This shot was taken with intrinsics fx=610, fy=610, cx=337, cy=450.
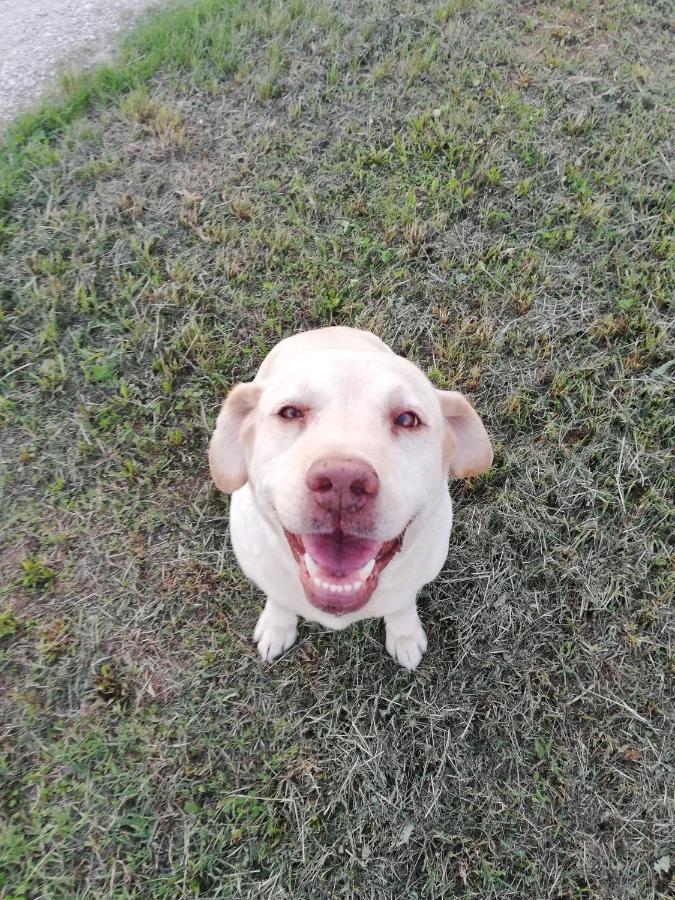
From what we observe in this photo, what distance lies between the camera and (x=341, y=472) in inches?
64.4

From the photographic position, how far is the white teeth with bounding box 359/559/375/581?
187cm

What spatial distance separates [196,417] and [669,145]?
3.74 m

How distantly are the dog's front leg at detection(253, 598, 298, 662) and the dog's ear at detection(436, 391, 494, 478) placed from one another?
1052mm

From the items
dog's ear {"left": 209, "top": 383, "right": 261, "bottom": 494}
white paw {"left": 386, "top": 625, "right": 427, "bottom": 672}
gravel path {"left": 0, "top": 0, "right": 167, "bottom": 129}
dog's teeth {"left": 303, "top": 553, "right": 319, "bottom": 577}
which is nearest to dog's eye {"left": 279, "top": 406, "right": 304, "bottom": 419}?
dog's ear {"left": 209, "top": 383, "right": 261, "bottom": 494}

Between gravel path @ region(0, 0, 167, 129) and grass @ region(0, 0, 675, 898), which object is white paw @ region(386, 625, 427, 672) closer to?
grass @ region(0, 0, 675, 898)

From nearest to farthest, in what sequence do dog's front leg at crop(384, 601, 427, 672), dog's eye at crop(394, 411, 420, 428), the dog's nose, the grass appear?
the dog's nose, dog's eye at crop(394, 411, 420, 428), the grass, dog's front leg at crop(384, 601, 427, 672)

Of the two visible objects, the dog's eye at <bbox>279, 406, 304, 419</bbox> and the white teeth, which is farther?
the dog's eye at <bbox>279, 406, 304, 419</bbox>

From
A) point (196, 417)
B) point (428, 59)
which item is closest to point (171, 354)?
point (196, 417)

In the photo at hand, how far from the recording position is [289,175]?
13.3 ft

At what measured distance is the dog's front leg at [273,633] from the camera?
2.77 meters

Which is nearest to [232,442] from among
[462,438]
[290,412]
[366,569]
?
[290,412]

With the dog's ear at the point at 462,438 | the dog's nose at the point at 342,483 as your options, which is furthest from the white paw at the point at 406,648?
the dog's nose at the point at 342,483

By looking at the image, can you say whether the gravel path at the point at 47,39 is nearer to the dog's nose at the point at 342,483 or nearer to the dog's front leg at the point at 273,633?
the dog's front leg at the point at 273,633

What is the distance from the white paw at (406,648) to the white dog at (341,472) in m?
0.36
